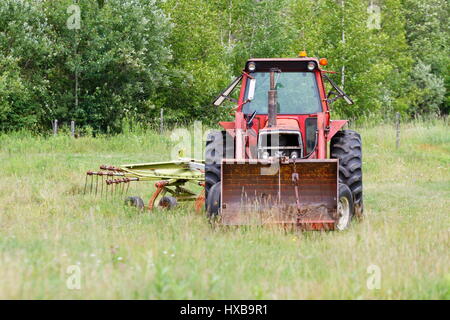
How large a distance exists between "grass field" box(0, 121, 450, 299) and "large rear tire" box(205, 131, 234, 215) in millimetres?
504

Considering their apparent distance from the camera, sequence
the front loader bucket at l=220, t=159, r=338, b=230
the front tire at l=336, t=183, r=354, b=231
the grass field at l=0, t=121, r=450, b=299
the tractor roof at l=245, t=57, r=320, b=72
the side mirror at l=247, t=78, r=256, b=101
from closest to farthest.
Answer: the grass field at l=0, t=121, r=450, b=299, the front loader bucket at l=220, t=159, r=338, b=230, the front tire at l=336, t=183, r=354, b=231, the side mirror at l=247, t=78, r=256, b=101, the tractor roof at l=245, t=57, r=320, b=72

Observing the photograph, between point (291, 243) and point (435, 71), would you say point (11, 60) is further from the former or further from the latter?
point (435, 71)

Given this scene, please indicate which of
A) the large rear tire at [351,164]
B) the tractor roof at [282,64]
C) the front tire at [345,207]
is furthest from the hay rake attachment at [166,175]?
the front tire at [345,207]

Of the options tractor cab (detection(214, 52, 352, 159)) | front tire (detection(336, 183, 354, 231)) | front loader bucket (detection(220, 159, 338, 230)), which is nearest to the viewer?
front loader bucket (detection(220, 159, 338, 230))

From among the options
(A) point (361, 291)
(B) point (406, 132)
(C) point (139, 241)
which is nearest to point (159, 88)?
(B) point (406, 132)

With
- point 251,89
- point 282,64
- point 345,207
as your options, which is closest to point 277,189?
point 345,207

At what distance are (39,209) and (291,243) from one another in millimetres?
3869

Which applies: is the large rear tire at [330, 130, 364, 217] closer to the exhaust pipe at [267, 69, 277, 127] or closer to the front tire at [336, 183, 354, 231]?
the front tire at [336, 183, 354, 231]

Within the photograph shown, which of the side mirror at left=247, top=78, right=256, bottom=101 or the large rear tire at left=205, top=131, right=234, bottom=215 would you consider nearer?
the large rear tire at left=205, top=131, right=234, bottom=215

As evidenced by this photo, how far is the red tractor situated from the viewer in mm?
8000

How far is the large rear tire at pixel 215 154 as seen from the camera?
8.90 metres

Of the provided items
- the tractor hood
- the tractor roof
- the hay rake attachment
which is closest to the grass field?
the hay rake attachment

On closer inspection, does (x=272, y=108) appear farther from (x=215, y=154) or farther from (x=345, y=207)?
(x=345, y=207)

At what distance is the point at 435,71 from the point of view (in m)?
44.0
